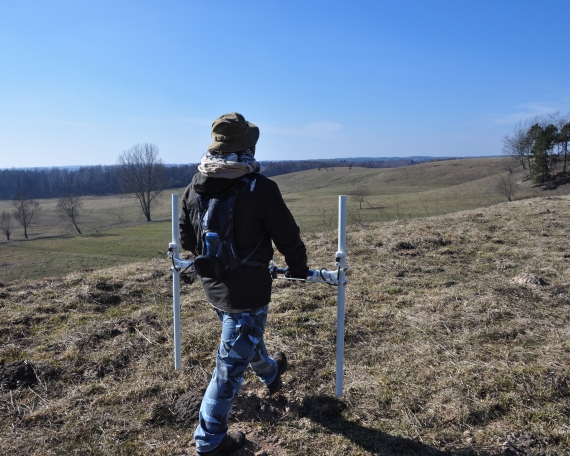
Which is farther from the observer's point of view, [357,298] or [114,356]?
[357,298]

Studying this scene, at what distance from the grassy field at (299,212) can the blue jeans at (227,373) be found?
1206cm

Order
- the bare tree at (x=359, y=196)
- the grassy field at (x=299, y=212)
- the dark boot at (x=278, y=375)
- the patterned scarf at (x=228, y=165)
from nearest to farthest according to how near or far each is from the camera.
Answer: the patterned scarf at (x=228, y=165) < the dark boot at (x=278, y=375) < the grassy field at (x=299, y=212) < the bare tree at (x=359, y=196)

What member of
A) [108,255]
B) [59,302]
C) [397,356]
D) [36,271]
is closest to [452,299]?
[397,356]

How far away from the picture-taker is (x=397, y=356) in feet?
13.7

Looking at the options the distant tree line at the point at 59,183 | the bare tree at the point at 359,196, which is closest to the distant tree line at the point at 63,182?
the distant tree line at the point at 59,183

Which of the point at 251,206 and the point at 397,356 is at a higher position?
the point at 251,206

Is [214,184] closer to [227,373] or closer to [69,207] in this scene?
[227,373]

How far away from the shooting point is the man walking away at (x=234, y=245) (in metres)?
2.67

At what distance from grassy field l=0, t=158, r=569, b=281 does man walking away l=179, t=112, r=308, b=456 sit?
12.0 meters

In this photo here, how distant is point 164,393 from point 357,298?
10.1ft

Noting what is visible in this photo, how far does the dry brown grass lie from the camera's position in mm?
3041

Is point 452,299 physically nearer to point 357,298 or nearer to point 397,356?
point 357,298

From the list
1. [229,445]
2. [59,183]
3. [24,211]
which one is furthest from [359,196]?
[59,183]

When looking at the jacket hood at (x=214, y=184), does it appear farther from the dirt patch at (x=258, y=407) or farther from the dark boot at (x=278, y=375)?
the dirt patch at (x=258, y=407)
